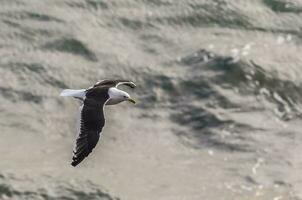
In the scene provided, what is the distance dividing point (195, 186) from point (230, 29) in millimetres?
5288

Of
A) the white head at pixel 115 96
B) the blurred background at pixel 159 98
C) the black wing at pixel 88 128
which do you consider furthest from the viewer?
the blurred background at pixel 159 98

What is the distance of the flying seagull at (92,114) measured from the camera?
12477 mm

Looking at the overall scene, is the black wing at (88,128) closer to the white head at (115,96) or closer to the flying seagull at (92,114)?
the flying seagull at (92,114)

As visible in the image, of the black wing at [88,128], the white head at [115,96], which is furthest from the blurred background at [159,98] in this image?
the black wing at [88,128]

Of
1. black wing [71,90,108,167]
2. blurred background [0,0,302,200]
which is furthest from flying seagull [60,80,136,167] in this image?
blurred background [0,0,302,200]

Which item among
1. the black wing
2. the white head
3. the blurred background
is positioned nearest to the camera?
the black wing

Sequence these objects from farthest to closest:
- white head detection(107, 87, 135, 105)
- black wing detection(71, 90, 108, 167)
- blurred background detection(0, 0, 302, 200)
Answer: blurred background detection(0, 0, 302, 200), white head detection(107, 87, 135, 105), black wing detection(71, 90, 108, 167)

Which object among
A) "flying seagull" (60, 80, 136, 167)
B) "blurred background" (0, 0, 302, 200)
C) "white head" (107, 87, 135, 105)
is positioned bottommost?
"blurred background" (0, 0, 302, 200)

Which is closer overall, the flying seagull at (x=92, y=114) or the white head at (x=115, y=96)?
the flying seagull at (x=92, y=114)

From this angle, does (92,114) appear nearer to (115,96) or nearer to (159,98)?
(115,96)

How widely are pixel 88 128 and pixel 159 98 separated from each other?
17.6ft

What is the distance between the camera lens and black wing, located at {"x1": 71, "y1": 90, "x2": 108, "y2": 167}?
1242 cm

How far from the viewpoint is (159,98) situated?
712 inches

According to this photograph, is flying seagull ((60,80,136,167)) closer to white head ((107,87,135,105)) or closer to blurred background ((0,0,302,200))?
white head ((107,87,135,105))
